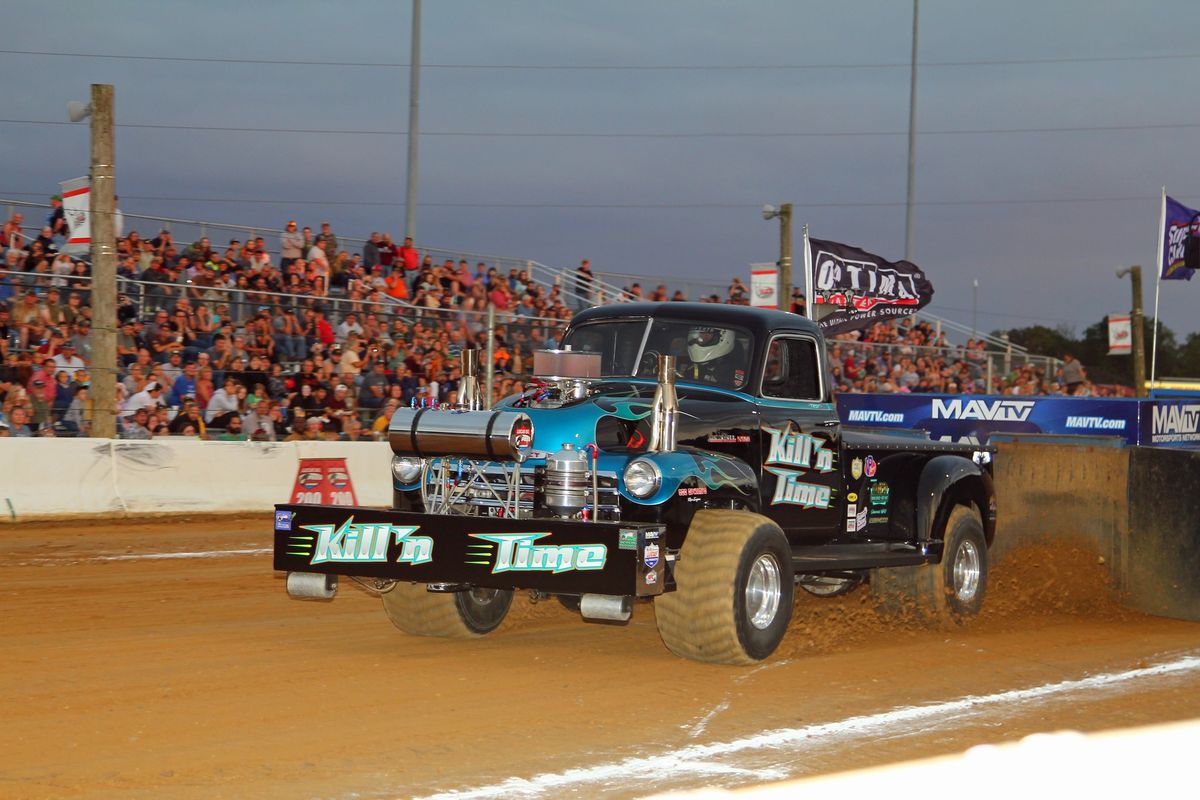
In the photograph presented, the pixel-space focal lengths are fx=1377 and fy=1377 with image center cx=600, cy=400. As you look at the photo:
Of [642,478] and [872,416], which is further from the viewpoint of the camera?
[872,416]

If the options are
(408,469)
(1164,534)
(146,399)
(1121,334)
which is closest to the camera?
(408,469)

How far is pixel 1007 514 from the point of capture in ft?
40.3

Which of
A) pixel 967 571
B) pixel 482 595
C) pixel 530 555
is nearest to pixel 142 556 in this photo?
pixel 482 595

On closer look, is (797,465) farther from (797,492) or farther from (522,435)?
(522,435)

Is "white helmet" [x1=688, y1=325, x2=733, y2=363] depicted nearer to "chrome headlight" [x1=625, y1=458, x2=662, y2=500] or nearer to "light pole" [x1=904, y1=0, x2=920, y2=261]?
"chrome headlight" [x1=625, y1=458, x2=662, y2=500]

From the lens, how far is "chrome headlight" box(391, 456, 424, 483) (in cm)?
850

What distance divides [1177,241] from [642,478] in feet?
63.3

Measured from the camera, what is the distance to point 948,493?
10469 millimetres

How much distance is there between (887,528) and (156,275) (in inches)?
448

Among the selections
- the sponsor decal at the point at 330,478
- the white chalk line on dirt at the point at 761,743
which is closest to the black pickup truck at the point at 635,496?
the white chalk line on dirt at the point at 761,743

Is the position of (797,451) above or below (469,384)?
below

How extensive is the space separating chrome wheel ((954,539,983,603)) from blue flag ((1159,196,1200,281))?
591 inches

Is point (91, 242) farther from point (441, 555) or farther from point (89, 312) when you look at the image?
point (441, 555)

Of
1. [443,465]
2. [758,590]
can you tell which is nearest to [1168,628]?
[758,590]
